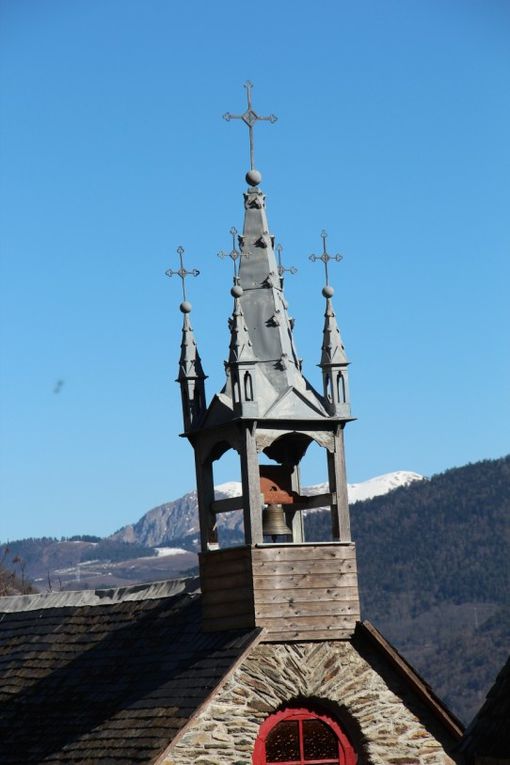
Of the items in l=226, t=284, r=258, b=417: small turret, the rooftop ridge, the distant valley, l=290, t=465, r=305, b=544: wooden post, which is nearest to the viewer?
l=226, t=284, r=258, b=417: small turret

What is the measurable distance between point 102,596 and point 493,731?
11205mm

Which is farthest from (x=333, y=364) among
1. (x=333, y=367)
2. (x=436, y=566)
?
(x=436, y=566)

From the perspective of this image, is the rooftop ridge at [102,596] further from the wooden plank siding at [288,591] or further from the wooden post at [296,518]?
the wooden plank siding at [288,591]

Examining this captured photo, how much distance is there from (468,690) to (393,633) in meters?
28.8

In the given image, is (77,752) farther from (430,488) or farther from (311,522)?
(430,488)

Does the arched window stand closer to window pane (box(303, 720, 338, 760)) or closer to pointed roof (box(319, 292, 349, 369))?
window pane (box(303, 720, 338, 760))

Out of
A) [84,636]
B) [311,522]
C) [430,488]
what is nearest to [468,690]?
[311,522]

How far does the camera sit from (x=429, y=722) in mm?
28156

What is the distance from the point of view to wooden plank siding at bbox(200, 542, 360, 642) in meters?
27.7

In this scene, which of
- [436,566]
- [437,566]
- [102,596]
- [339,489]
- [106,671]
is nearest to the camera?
[339,489]

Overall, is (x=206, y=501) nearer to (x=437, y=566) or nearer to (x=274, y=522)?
(x=274, y=522)

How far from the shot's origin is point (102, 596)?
33406 millimetres

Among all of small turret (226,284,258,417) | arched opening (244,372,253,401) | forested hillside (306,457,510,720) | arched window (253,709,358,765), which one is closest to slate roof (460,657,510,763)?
arched window (253,709,358,765)

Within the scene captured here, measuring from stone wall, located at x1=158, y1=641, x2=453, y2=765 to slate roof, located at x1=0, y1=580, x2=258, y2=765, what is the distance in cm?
33
